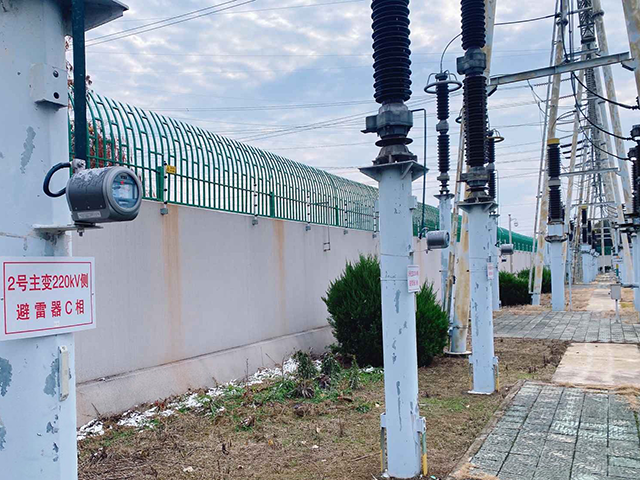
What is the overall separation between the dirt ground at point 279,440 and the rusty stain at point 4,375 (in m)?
2.86

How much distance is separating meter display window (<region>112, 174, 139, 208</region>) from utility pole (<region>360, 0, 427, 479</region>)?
2.80m

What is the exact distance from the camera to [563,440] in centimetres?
545

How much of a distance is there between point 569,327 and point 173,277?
11.2m

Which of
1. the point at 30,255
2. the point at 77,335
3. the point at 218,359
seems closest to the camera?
the point at 30,255

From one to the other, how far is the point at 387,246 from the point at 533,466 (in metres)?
2.22

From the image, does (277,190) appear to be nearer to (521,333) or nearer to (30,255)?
(521,333)

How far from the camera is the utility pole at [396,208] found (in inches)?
185

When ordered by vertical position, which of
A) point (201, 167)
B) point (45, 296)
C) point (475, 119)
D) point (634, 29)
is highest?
point (634, 29)

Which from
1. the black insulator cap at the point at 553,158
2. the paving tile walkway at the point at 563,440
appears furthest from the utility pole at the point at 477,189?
the black insulator cap at the point at 553,158

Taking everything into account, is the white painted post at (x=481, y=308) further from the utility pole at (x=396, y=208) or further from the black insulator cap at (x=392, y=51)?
the black insulator cap at (x=392, y=51)

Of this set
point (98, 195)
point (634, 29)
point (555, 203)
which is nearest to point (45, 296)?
point (98, 195)

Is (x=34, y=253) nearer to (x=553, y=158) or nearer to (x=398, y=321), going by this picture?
(x=398, y=321)

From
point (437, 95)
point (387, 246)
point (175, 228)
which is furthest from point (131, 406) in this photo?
point (437, 95)

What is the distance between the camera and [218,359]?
8.60m
